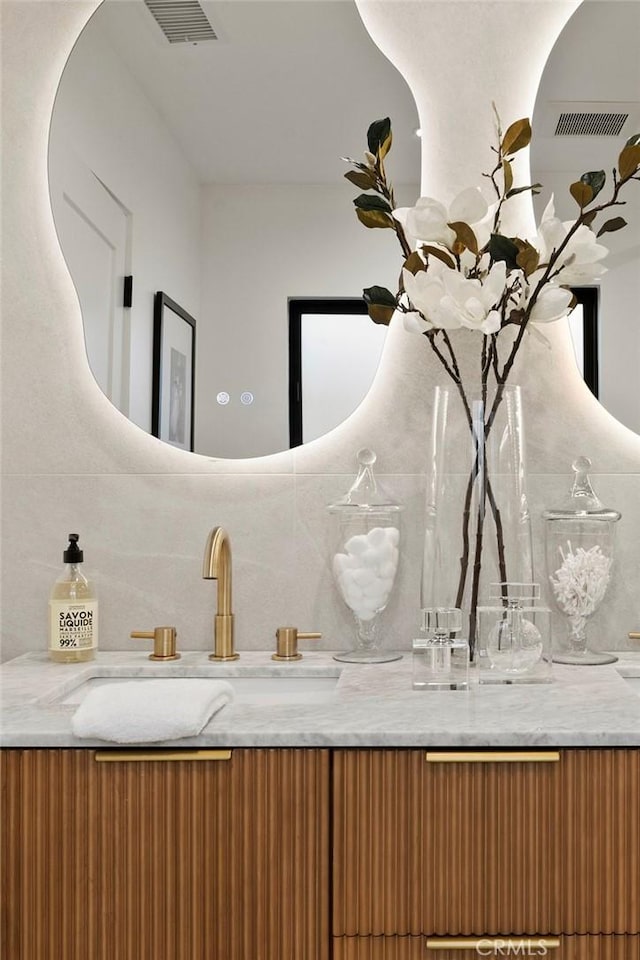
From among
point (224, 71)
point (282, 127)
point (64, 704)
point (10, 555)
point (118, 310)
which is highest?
point (224, 71)

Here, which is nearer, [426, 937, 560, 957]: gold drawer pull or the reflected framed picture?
[426, 937, 560, 957]: gold drawer pull

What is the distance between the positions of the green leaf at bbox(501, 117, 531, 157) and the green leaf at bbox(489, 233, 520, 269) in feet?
0.49

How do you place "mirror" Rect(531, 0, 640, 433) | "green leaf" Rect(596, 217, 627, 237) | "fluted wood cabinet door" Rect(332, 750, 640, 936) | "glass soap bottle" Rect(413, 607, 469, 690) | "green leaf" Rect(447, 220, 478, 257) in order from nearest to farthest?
"fluted wood cabinet door" Rect(332, 750, 640, 936) → "glass soap bottle" Rect(413, 607, 469, 690) → "green leaf" Rect(447, 220, 478, 257) → "green leaf" Rect(596, 217, 627, 237) → "mirror" Rect(531, 0, 640, 433)

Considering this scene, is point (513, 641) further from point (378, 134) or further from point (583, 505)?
point (378, 134)

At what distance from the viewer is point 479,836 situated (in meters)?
1.09

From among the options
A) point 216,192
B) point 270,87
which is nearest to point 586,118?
point 270,87

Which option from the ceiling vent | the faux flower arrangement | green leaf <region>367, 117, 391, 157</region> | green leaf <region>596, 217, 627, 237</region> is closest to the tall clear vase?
the faux flower arrangement

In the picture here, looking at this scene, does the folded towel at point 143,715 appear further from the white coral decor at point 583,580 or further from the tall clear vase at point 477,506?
the white coral decor at point 583,580

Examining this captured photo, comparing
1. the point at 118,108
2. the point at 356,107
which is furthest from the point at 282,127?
the point at 118,108

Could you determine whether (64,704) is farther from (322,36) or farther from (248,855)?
(322,36)

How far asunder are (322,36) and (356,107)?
0.49 feet

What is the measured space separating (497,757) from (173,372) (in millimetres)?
952

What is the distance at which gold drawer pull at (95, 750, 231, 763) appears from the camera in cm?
111

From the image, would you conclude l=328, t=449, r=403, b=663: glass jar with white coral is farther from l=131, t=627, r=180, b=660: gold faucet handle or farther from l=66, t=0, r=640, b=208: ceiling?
l=66, t=0, r=640, b=208: ceiling
